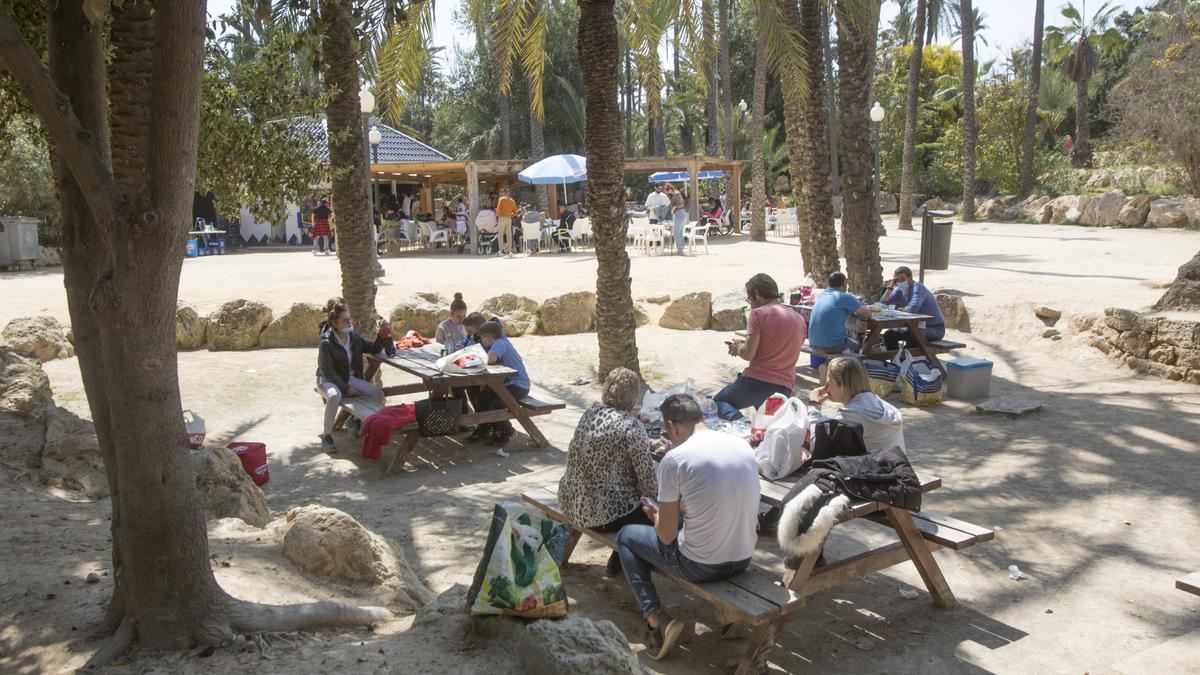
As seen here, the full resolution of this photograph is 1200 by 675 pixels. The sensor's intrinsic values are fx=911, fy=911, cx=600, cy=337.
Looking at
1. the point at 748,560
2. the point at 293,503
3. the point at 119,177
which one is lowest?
the point at 293,503

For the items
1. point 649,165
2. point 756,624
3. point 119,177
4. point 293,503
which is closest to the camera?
point 119,177

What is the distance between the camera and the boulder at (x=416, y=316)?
39.2 ft

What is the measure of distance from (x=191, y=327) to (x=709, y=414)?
26.5 feet

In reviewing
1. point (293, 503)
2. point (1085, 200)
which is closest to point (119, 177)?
point (293, 503)

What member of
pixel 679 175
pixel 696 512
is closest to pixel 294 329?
pixel 696 512

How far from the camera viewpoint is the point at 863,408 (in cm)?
477

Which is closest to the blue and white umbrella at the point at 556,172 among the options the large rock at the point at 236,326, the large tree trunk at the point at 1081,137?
the large rock at the point at 236,326

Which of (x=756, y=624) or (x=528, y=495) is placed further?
(x=528, y=495)

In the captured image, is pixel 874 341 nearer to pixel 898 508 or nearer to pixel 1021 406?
pixel 1021 406

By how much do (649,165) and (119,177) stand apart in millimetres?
21345

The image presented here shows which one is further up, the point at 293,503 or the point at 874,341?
the point at 874,341

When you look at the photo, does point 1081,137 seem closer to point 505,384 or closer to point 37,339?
point 505,384

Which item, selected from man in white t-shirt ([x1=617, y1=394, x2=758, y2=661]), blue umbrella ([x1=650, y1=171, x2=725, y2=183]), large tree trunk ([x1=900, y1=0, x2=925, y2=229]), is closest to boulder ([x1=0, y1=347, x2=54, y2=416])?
man in white t-shirt ([x1=617, y1=394, x2=758, y2=661])

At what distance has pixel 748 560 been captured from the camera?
419cm
